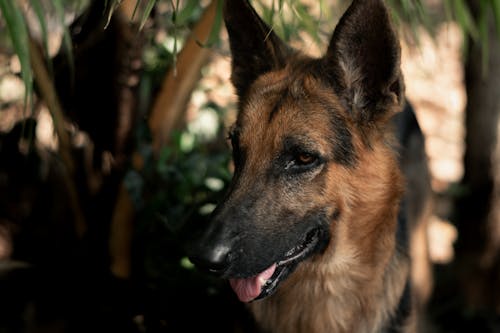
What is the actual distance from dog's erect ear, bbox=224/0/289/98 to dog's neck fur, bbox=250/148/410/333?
0.80m

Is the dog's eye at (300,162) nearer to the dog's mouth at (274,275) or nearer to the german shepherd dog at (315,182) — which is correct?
the german shepherd dog at (315,182)

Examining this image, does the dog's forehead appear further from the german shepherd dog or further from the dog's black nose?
the dog's black nose

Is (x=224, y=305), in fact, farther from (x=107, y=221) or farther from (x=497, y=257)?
(x=497, y=257)

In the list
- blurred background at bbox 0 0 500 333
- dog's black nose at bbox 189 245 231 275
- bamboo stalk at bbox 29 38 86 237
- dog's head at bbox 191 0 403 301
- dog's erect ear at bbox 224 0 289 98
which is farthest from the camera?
blurred background at bbox 0 0 500 333

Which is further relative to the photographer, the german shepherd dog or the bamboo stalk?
the bamboo stalk

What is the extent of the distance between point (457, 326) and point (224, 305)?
7.22ft

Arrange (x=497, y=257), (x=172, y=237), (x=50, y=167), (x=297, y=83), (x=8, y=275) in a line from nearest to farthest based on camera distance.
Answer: (x=297, y=83) → (x=172, y=237) → (x=8, y=275) → (x=50, y=167) → (x=497, y=257)

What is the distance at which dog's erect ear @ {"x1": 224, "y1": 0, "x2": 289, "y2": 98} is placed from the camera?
128 inches

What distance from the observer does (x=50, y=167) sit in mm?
4617

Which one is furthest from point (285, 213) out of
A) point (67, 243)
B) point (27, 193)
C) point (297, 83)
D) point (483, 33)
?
point (27, 193)

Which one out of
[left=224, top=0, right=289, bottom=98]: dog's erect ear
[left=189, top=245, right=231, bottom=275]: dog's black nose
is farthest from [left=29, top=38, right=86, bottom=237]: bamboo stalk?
[left=189, top=245, right=231, bottom=275]: dog's black nose

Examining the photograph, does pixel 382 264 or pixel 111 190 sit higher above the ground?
pixel 111 190

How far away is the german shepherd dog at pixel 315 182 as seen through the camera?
9.57 feet

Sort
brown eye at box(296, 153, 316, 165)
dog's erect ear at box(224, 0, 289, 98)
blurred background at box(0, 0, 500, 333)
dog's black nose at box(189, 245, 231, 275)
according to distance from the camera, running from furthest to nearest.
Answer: blurred background at box(0, 0, 500, 333) → dog's erect ear at box(224, 0, 289, 98) → brown eye at box(296, 153, 316, 165) → dog's black nose at box(189, 245, 231, 275)
